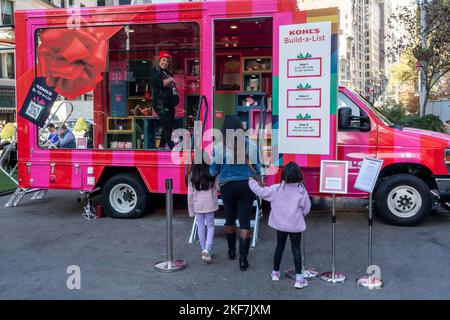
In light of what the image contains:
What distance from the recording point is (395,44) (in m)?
18.6

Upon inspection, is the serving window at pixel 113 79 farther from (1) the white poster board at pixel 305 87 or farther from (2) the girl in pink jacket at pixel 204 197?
(2) the girl in pink jacket at pixel 204 197

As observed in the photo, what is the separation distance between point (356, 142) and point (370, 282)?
10.1ft

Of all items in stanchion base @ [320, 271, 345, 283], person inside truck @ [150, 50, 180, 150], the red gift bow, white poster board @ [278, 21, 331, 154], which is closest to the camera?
stanchion base @ [320, 271, 345, 283]

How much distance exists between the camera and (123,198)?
27.5 feet

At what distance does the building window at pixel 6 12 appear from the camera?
30700mm

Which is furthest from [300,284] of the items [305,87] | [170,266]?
[305,87]

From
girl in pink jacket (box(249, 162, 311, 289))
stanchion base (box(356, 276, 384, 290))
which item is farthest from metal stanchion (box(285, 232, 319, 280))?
stanchion base (box(356, 276, 384, 290))

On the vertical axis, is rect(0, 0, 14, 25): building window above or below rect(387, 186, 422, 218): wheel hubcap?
above

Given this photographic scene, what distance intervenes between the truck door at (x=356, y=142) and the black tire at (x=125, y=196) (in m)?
3.40

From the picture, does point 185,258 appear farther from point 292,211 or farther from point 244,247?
point 292,211

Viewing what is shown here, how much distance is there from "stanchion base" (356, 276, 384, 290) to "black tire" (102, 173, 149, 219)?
4.18 meters

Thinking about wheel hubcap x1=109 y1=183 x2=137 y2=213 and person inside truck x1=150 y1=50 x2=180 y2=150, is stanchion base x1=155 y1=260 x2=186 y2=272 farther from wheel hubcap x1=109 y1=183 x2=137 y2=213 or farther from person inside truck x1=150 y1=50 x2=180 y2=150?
person inside truck x1=150 y1=50 x2=180 y2=150

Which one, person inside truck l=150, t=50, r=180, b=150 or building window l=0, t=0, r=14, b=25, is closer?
person inside truck l=150, t=50, r=180, b=150

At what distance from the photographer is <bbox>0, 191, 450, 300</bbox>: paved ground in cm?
493
